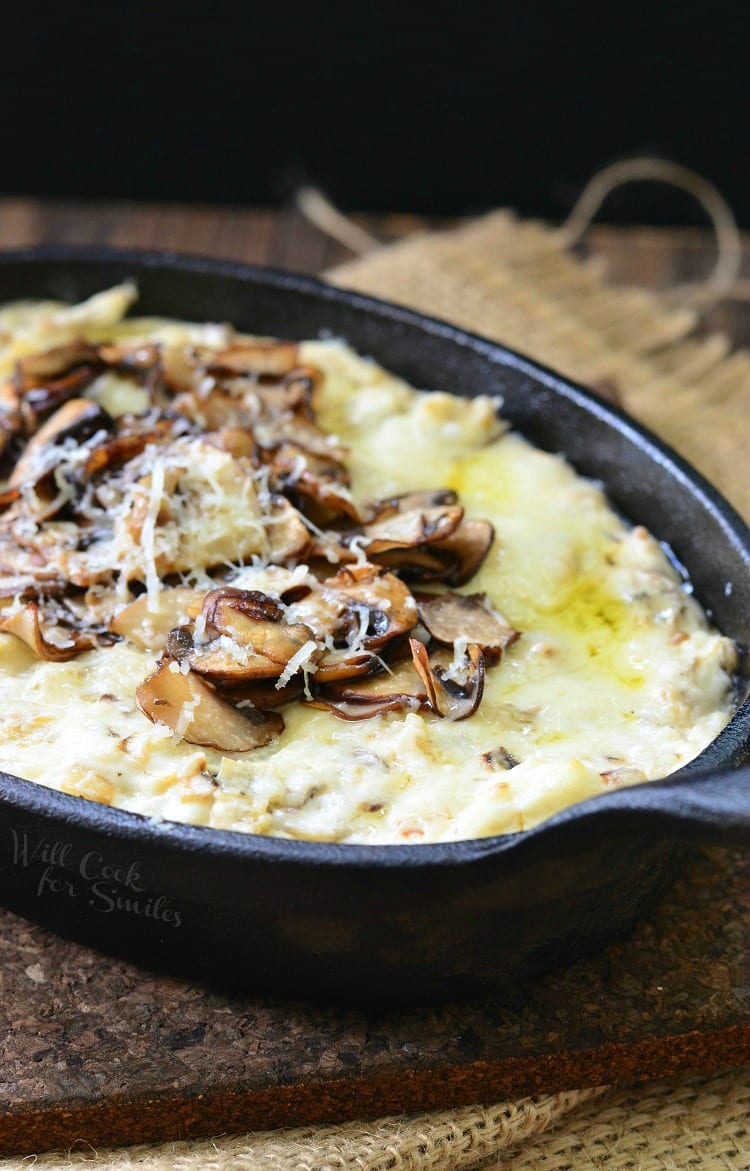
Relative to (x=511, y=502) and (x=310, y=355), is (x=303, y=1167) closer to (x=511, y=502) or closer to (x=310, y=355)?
(x=511, y=502)

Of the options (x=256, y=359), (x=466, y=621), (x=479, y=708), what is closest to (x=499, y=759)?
(x=479, y=708)

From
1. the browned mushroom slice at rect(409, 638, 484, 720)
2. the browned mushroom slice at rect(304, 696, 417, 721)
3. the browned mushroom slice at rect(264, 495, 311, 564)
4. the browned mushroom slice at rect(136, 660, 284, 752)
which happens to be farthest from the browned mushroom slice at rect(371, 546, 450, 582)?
the browned mushroom slice at rect(136, 660, 284, 752)

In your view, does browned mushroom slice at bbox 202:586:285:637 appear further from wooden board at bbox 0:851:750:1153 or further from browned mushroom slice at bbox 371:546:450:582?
wooden board at bbox 0:851:750:1153

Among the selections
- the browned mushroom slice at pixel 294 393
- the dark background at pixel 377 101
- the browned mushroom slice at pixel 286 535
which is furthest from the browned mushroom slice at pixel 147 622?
the dark background at pixel 377 101

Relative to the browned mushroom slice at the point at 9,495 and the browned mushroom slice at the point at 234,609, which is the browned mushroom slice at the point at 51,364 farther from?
the browned mushroom slice at the point at 234,609

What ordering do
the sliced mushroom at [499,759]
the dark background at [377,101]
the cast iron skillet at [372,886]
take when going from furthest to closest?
1. the dark background at [377,101]
2. the sliced mushroom at [499,759]
3. the cast iron skillet at [372,886]

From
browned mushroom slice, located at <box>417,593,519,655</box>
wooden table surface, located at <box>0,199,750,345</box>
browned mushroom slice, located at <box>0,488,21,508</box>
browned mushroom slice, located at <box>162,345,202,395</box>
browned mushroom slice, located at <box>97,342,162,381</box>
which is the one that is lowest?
wooden table surface, located at <box>0,199,750,345</box>
